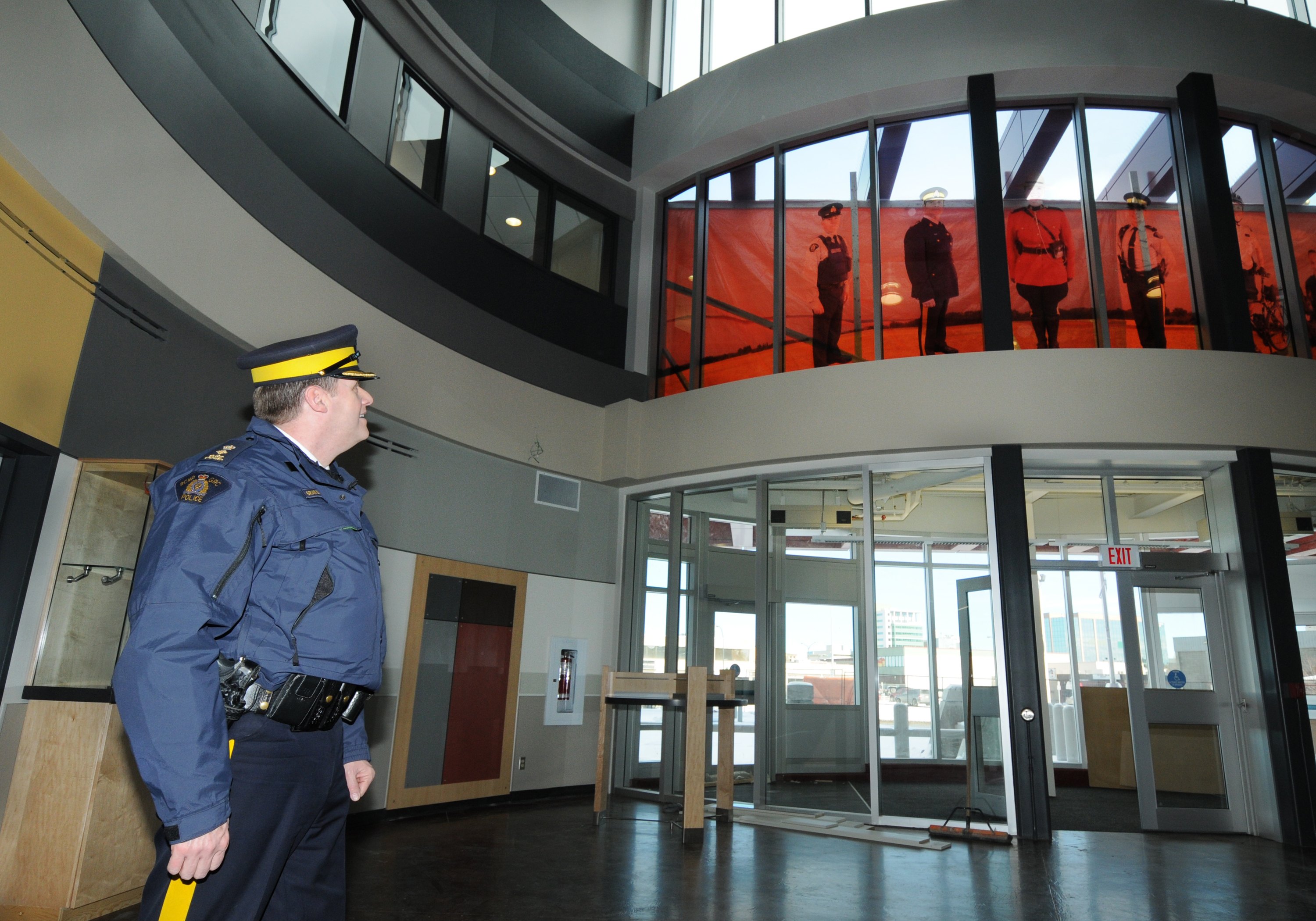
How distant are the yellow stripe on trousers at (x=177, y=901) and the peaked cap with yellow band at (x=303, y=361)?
1.05 meters

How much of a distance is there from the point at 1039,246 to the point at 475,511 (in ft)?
17.0

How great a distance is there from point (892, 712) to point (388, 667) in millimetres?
3677

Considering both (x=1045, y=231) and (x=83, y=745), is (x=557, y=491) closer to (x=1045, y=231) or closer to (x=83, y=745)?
(x=83, y=745)

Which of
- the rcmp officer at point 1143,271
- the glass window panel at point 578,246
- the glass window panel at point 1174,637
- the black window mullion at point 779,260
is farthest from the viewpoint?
the glass window panel at point 578,246

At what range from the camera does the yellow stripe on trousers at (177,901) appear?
1.53m

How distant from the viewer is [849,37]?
7.51 metres

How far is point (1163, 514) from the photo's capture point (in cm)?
663

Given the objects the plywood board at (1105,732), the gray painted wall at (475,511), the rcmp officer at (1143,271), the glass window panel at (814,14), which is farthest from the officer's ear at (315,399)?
the plywood board at (1105,732)

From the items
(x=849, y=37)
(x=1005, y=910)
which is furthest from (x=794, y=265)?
(x=1005, y=910)

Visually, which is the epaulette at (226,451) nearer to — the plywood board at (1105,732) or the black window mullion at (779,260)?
the black window mullion at (779,260)

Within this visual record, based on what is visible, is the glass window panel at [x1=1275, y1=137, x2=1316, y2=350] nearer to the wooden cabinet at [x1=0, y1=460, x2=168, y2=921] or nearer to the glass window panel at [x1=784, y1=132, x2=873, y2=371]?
the glass window panel at [x1=784, y1=132, x2=873, y2=371]

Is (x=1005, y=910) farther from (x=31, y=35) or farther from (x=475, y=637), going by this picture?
(x=31, y=35)

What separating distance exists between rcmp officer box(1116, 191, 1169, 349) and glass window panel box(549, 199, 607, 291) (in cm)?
466

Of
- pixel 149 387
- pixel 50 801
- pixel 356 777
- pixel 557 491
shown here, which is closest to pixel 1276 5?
pixel 557 491
